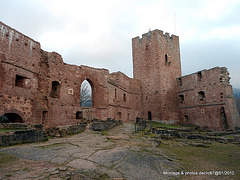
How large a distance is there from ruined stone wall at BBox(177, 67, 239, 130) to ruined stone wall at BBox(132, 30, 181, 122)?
1513 millimetres

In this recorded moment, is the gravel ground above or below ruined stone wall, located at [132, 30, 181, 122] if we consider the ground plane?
below

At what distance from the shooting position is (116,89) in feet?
64.3

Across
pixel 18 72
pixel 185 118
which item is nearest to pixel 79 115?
pixel 18 72

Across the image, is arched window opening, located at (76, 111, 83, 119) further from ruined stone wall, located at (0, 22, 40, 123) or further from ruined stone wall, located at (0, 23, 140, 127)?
ruined stone wall, located at (0, 22, 40, 123)

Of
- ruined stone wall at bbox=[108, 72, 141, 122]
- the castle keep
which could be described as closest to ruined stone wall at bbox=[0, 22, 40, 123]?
the castle keep

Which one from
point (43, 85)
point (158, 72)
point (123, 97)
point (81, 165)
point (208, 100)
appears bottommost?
point (81, 165)

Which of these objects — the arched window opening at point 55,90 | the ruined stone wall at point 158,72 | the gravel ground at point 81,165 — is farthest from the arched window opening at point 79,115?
the gravel ground at point 81,165

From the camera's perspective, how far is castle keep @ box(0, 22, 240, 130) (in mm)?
11094

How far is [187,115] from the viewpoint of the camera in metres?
21.4

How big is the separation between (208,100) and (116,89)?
10298mm

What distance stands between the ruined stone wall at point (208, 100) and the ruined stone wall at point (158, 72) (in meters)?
1.51

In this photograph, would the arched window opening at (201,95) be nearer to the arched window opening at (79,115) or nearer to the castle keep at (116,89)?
the castle keep at (116,89)

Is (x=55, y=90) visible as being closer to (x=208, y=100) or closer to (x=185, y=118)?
(x=185, y=118)

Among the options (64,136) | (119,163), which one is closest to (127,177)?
(119,163)
